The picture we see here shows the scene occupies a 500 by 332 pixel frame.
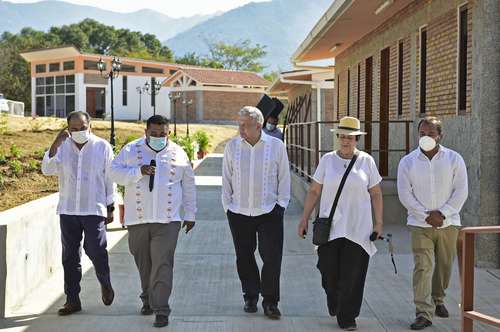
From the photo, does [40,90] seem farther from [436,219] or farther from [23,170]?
[436,219]

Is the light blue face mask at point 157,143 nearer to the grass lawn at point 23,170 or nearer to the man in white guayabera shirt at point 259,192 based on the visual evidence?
the man in white guayabera shirt at point 259,192

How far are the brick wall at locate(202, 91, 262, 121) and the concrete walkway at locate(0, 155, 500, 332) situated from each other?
182 ft

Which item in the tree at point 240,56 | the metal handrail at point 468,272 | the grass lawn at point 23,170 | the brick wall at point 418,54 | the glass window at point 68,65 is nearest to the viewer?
the metal handrail at point 468,272

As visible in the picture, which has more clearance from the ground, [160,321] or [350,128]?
[350,128]

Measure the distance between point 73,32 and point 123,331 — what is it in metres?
99.7

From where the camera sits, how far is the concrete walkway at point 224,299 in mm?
6820

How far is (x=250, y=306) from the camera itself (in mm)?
7281

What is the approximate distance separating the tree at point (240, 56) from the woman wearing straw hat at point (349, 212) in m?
104

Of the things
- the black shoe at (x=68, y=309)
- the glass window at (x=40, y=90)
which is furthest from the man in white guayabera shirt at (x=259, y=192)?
the glass window at (x=40, y=90)

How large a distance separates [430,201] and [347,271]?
2.98 feet

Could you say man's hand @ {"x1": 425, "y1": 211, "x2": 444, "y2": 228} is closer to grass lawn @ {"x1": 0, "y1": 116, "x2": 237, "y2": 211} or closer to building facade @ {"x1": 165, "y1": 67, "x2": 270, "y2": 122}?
grass lawn @ {"x1": 0, "y1": 116, "x2": 237, "y2": 211}

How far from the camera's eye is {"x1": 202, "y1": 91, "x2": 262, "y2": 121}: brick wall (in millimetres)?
66375

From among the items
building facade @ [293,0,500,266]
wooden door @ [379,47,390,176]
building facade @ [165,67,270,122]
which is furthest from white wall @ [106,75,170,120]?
wooden door @ [379,47,390,176]

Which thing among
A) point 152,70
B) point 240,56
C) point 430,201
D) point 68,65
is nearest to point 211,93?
point 152,70
